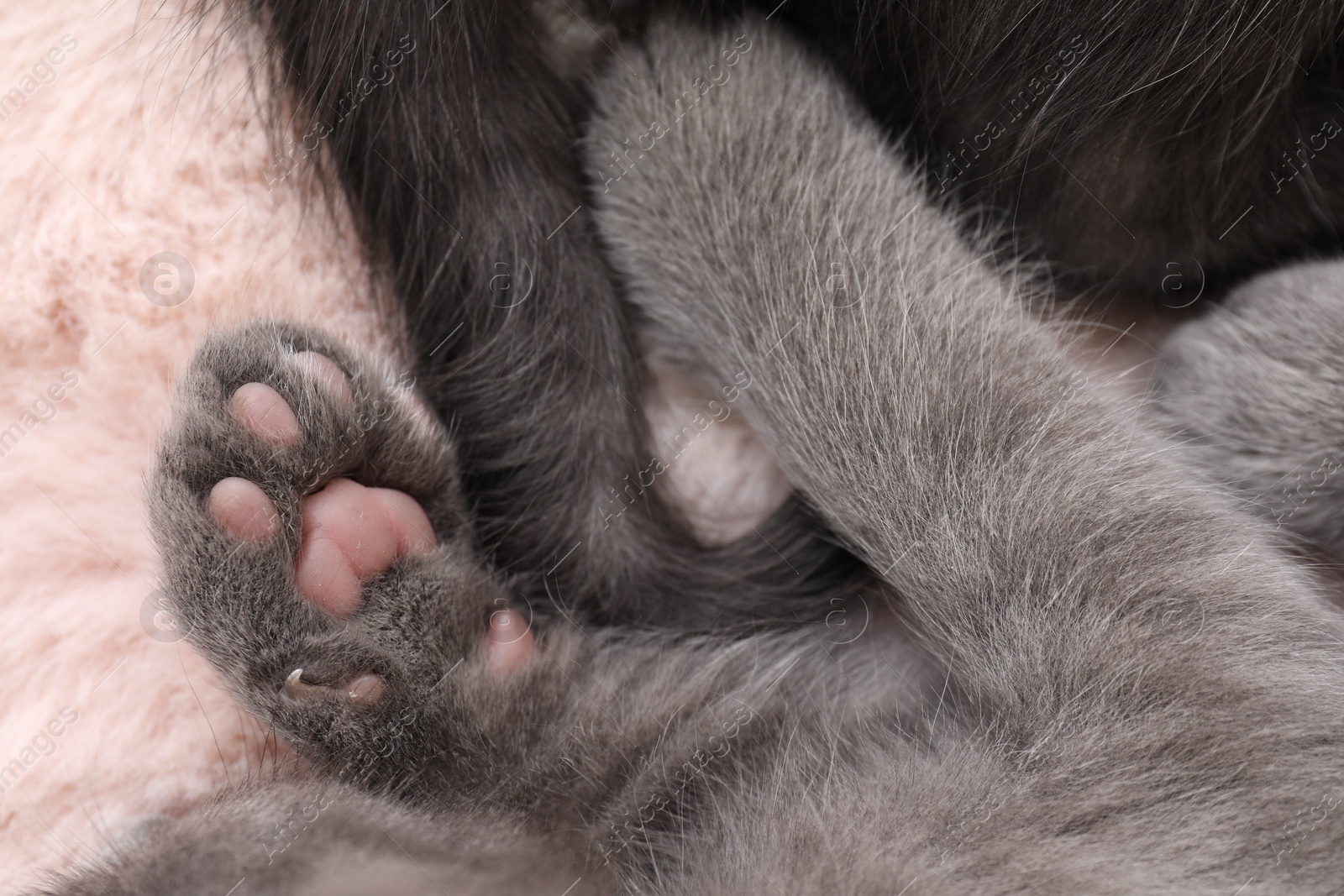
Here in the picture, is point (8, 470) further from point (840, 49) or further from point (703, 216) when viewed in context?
point (840, 49)

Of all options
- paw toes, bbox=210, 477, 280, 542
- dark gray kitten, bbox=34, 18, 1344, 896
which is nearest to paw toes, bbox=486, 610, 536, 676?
dark gray kitten, bbox=34, 18, 1344, 896

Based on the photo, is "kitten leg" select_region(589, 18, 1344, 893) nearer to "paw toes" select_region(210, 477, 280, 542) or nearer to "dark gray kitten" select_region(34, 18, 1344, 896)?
"dark gray kitten" select_region(34, 18, 1344, 896)

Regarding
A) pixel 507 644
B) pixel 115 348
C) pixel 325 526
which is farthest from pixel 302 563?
pixel 115 348

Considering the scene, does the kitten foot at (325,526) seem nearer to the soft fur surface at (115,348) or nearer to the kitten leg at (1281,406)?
the soft fur surface at (115,348)

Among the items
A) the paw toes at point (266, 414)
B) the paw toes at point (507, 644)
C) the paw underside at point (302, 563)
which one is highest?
the paw toes at point (266, 414)

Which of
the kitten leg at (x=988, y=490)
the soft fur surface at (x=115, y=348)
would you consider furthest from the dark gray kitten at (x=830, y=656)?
the soft fur surface at (x=115, y=348)

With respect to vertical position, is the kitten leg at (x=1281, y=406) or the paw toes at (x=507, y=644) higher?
the kitten leg at (x=1281, y=406)

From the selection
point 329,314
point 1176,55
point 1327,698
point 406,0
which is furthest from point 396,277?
point 1327,698

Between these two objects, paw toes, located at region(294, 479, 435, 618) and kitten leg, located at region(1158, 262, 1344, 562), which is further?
kitten leg, located at region(1158, 262, 1344, 562)
